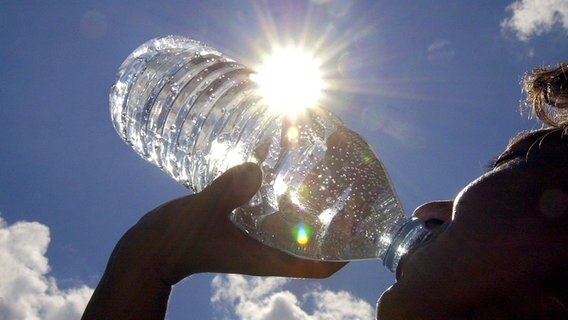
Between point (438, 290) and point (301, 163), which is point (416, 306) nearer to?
point (438, 290)

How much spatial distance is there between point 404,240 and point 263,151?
0.83 metres

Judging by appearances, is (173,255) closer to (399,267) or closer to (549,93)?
(399,267)

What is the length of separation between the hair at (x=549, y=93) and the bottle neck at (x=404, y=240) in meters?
0.73

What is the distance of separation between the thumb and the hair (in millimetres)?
1123

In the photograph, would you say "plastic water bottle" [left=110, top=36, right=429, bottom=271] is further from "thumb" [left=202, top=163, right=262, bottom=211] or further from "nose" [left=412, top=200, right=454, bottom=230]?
"thumb" [left=202, top=163, right=262, bottom=211]

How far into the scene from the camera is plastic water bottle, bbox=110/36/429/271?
198 centimetres

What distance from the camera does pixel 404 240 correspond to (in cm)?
163

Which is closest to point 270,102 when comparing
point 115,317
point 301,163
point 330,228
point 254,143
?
point 254,143

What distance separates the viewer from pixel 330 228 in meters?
2.00

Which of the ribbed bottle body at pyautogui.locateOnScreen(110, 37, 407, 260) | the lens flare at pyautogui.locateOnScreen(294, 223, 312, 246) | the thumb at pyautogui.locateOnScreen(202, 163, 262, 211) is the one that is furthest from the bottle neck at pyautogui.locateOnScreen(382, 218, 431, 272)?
the thumb at pyautogui.locateOnScreen(202, 163, 262, 211)

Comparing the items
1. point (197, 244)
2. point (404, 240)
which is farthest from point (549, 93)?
point (197, 244)

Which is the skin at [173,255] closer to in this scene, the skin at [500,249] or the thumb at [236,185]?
the thumb at [236,185]

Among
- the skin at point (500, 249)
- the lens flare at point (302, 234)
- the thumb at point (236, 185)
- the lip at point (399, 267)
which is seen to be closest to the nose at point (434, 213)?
the skin at point (500, 249)

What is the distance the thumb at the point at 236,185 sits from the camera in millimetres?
1754
